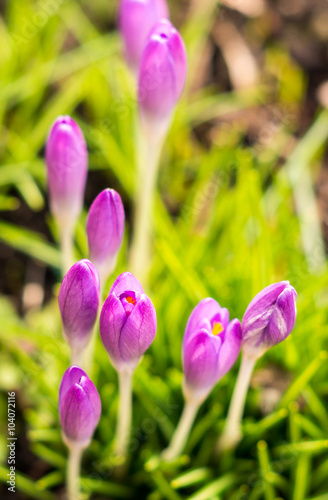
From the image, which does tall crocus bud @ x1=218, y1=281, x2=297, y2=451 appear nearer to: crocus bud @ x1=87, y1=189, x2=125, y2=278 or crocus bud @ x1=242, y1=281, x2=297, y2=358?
crocus bud @ x1=242, y1=281, x2=297, y2=358

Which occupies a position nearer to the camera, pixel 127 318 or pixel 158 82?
pixel 127 318

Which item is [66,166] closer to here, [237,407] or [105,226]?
[105,226]

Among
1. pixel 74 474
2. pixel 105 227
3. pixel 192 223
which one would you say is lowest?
pixel 74 474

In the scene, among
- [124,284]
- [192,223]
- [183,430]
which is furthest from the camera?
[192,223]

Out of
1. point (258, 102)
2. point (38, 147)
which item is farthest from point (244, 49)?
point (38, 147)

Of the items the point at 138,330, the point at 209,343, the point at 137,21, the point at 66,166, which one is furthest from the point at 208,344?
the point at 137,21

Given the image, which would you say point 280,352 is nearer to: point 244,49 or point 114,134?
point 114,134

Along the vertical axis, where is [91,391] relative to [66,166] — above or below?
below
